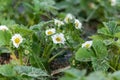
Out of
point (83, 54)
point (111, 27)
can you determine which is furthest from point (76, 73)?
point (111, 27)

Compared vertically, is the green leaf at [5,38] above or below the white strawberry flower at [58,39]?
above

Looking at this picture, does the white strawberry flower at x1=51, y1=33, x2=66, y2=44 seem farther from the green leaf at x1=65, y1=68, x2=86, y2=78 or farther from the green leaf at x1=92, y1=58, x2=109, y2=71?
the green leaf at x1=65, y1=68, x2=86, y2=78

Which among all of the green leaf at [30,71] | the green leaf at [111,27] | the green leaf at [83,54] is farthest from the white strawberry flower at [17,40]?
the green leaf at [111,27]

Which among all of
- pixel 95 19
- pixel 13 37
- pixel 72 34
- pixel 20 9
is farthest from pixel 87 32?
pixel 13 37

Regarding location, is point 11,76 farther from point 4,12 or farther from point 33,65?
point 4,12

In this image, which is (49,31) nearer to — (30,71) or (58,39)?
(58,39)

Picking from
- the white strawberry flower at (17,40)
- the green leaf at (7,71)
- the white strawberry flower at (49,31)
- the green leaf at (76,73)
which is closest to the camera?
the green leaf at (76,73)

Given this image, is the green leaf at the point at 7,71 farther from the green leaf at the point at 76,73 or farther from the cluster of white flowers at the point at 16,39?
the green leaf at the point at 76,73
